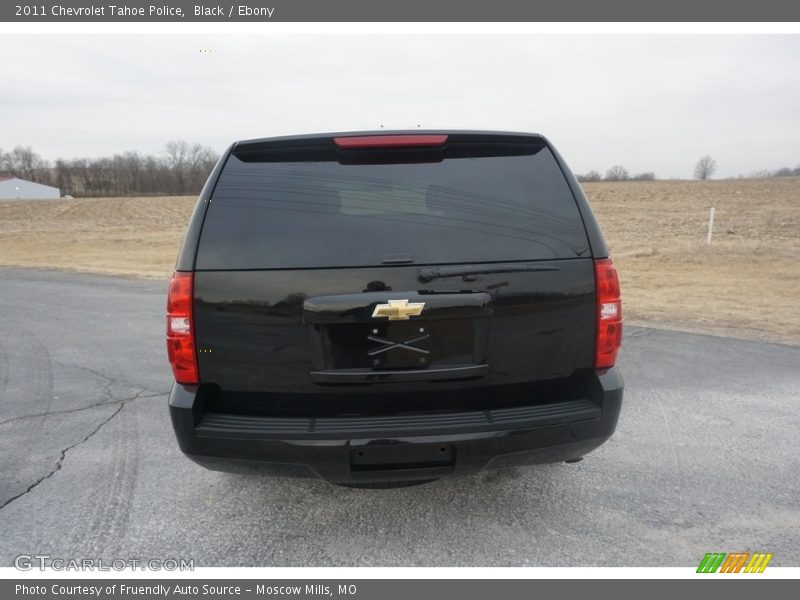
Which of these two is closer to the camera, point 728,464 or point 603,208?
point 728,464

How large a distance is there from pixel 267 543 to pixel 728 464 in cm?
276

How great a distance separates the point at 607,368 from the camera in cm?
250

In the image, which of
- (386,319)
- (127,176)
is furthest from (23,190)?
(386,319)

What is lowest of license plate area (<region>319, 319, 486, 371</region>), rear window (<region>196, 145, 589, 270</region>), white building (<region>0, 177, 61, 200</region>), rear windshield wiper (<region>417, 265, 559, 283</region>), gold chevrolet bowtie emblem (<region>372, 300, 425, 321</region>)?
white building (<region>0, 177, 61, 200</region>)

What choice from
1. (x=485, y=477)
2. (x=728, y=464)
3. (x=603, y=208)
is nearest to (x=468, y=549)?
(x=485, y=477)

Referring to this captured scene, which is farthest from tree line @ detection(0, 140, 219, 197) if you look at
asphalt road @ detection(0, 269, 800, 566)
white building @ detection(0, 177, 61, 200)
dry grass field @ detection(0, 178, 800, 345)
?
asphalt road @ detection(0, 269, 800, 566)

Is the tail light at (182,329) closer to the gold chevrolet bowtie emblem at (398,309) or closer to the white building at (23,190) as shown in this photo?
the gold chevrolet bowtie emblem at (398,309)

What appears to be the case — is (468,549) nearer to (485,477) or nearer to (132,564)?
(485,477)

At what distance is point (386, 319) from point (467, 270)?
0.41 meters

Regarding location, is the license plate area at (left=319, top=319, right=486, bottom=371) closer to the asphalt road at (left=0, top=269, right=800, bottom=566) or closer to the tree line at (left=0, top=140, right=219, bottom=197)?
the asphalt road at (left=0, top=269, right=800, bottom=566)

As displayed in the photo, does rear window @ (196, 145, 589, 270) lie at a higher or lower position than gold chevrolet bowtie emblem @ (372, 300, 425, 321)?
higher

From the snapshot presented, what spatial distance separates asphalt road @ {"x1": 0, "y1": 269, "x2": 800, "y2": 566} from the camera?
2.53 metres

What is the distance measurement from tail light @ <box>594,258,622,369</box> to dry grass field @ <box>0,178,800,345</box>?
16.7 ft

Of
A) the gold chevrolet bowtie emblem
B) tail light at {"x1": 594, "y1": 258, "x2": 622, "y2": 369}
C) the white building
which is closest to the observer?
the gold chevrolet bowtie emblem
